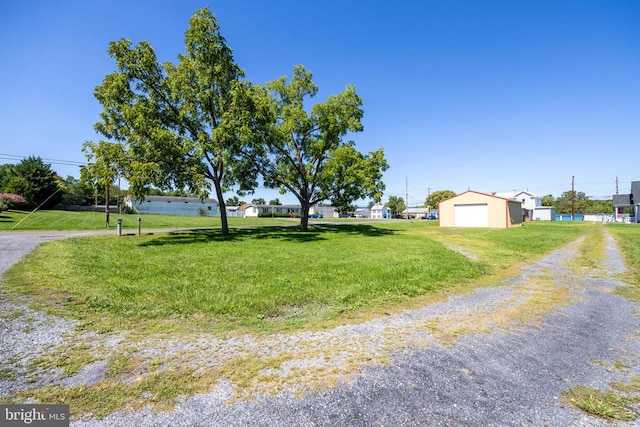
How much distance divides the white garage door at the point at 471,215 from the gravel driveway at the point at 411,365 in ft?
89.1

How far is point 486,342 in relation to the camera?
3678 millimetres

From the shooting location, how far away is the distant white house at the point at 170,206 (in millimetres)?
57331

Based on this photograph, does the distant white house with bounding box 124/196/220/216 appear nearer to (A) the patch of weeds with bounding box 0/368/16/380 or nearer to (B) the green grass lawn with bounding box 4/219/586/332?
(B) the green grass lawn with bounding box 4/219/586/332

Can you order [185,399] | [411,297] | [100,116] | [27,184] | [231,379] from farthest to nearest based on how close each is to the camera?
1. [27,184]
2. [100,116]
3. [411,297]
4. [231,379]
5. [185,399]

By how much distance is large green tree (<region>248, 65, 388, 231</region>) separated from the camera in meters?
19.4

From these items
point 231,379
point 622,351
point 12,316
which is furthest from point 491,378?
point 12,316

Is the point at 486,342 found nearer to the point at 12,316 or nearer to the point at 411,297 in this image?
the point at 411,297

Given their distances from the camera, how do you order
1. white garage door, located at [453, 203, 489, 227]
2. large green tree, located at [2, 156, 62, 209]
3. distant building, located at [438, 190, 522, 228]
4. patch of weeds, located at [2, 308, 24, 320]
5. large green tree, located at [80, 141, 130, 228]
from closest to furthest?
patch of weeds, located at [2, 308, 24, 320] < large green tree, located at [80, 141, 130, 228] < distant building, located at [438, 190, 522, 228] < white garage door, located at [453, 203, 489, 227] < large green tree, located at [2, 156, 62, 209]

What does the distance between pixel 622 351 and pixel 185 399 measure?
16.2 feet

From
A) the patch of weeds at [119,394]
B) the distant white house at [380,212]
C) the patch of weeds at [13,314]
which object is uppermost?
the distant white house at [380,212]

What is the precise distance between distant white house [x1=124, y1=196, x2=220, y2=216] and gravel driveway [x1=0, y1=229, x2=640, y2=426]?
5639 cm

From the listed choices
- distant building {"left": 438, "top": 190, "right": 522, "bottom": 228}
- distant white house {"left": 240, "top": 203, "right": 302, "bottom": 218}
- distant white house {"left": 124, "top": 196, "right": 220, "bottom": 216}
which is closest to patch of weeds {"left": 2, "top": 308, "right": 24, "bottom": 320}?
distant building {"left": 438, "top": 190, "right": 522, "bottom": 228}

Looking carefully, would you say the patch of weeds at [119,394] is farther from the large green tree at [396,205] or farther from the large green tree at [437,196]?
the large green tree at [396,205]

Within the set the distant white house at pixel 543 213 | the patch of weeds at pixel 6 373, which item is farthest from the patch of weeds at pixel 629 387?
the distant white house at pixel 543 213
